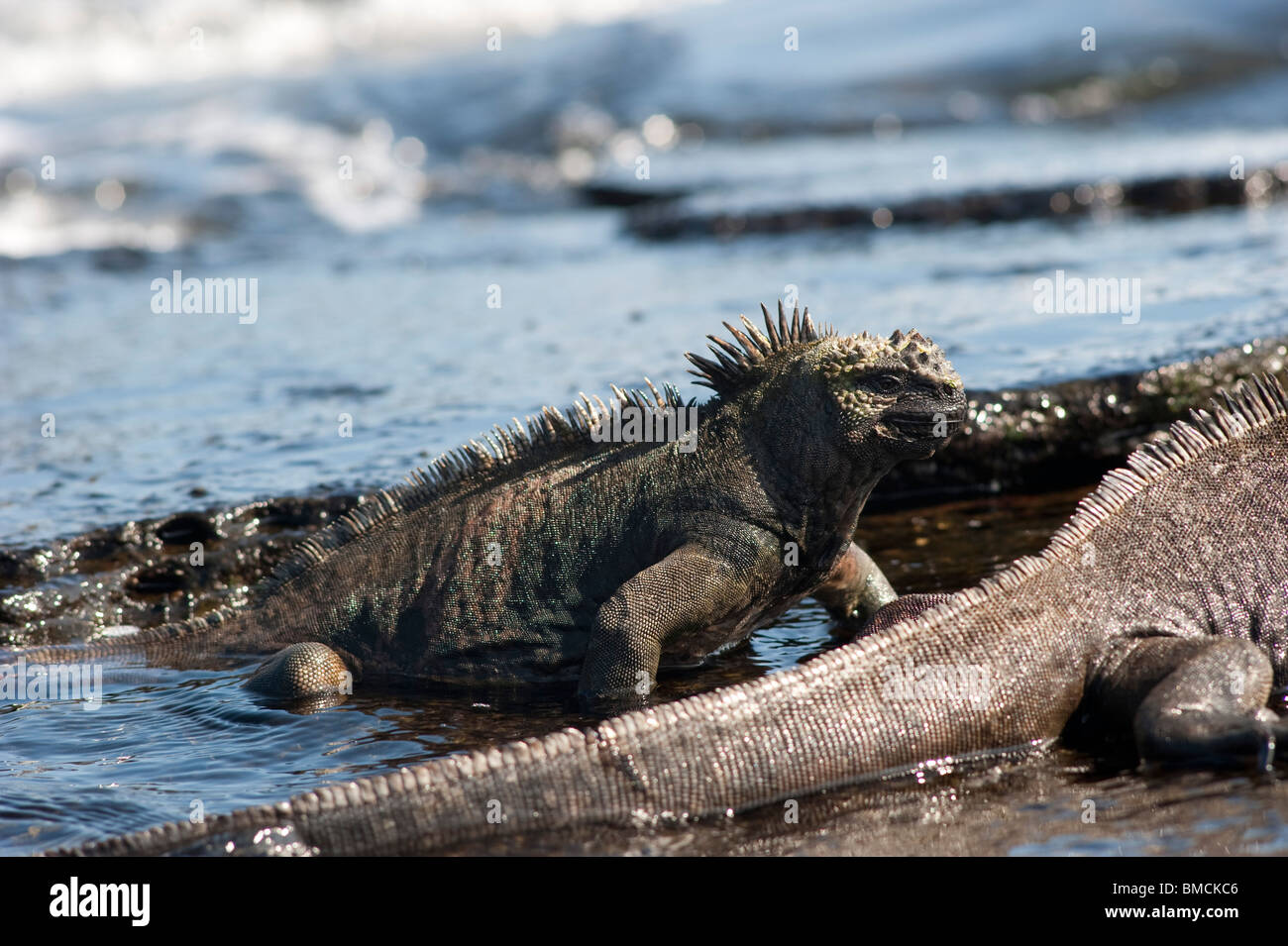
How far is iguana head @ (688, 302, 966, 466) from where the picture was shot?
16.1 ft

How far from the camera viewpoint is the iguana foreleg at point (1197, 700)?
3.94m

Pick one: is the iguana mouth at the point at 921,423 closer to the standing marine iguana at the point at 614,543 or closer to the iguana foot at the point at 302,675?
the standing marine iguana at the point at 614,543

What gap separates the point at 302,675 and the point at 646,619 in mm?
1286

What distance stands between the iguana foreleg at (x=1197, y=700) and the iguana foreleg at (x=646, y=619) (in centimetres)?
138

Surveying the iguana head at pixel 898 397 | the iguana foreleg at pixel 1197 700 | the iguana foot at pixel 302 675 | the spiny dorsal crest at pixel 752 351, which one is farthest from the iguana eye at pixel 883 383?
the iguana foot at pixel 302 675

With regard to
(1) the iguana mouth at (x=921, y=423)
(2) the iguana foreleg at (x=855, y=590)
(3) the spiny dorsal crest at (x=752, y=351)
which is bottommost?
(2) the iguana foreleg at (x=855, y=590)

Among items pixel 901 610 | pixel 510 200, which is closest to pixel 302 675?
pixel 901 610

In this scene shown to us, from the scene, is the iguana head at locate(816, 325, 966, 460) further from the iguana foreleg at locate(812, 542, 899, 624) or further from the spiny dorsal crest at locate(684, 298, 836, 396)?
the iguana foreleg at locate(812, 542, 899, 624)

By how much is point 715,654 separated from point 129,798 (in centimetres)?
219

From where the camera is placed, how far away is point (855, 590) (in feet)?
18.2

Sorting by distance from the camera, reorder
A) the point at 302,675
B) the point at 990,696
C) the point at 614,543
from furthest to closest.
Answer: the point at 614,543 → the point at 302,675 → the point at 990,696

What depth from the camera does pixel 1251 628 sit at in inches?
171

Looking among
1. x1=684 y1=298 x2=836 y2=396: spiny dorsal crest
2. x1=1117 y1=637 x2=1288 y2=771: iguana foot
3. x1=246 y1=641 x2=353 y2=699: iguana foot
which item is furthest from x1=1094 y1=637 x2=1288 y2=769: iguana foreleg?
x1=246 y1=641 x2=353 y2=699: iguana foot

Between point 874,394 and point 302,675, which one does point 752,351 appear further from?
point 302,675
